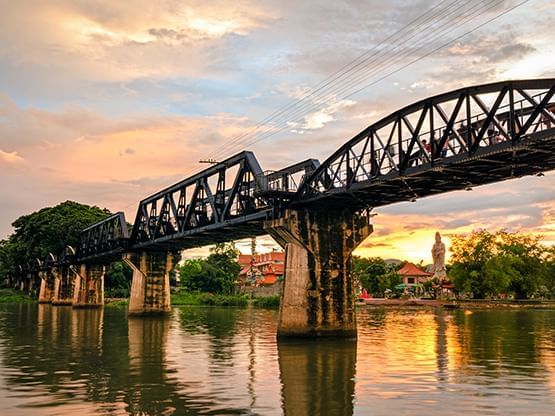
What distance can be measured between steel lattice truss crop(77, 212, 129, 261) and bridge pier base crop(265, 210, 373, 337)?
44.9 meters

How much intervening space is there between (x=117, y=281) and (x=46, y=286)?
16317 mm

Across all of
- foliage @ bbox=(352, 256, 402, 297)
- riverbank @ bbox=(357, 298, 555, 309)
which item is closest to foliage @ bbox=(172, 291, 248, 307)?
riverbank @ bbox=(357, 298, 555, 309)

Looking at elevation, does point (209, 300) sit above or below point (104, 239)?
below

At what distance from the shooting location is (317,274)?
42125 millimetres

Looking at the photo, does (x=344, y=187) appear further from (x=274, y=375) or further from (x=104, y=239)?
(x=104, y=239)

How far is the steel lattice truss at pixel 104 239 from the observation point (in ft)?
279

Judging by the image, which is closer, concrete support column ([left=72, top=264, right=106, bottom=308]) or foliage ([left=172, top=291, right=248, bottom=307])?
concrete support column ([left=72, top=264, right=106, bottom=308])

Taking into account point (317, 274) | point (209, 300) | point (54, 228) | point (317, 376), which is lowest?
point (209, 300)

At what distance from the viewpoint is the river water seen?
2020 centimetres

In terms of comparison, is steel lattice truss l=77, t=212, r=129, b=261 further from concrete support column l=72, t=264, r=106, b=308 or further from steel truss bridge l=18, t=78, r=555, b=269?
steel truss bridge l=18, t=78, r=555, b=269

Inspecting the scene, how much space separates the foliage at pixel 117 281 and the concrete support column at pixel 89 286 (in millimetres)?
23768

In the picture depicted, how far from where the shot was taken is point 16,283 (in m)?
189

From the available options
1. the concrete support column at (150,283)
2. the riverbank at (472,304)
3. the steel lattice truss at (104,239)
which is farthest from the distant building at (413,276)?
the concrete support column at (150,283)

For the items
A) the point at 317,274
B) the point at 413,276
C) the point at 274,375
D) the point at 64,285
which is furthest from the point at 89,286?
the point at 413,276
